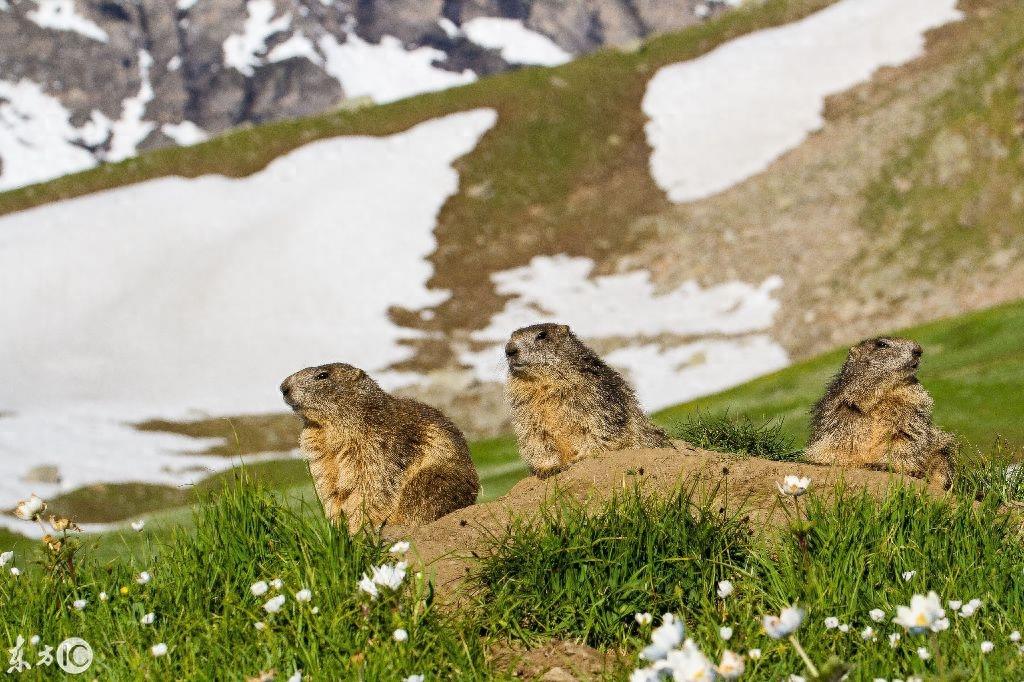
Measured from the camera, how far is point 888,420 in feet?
33.5

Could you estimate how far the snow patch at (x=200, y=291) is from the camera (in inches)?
1861

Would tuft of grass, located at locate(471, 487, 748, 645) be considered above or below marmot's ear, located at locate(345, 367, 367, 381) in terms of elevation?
below

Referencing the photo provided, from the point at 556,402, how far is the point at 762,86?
225 ft

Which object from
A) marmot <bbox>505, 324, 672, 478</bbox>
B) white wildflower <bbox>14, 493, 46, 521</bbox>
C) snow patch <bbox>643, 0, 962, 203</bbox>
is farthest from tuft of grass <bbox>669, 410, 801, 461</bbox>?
snow patch <bbox>643, 0, 962, 203</bbox>

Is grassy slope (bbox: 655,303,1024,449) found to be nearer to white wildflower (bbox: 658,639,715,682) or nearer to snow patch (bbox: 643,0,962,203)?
white wildflower (bbox: 658,639,715,682)

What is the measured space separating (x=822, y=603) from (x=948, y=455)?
512cm

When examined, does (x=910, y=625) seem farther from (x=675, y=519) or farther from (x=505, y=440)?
(x=505, y=440)

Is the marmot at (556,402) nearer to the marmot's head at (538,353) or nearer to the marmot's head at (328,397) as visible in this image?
the marmot's head at (538,353)

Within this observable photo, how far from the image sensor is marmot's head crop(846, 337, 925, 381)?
10.2 meters

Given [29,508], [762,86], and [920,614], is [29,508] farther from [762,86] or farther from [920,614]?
[762,86]

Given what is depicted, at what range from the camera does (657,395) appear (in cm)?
4628

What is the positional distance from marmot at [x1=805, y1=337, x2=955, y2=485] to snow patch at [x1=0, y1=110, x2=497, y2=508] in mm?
35152

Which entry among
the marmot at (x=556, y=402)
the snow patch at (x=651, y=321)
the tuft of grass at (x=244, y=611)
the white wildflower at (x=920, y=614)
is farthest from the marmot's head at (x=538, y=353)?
the snow patch at (x=651, y=321)

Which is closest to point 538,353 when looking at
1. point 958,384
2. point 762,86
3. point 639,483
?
point 639,483
